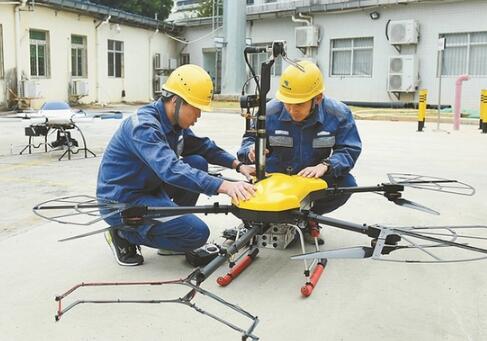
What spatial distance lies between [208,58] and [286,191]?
72.6 ft

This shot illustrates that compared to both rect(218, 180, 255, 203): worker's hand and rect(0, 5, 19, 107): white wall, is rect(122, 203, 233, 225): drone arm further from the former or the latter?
rect(0, 5, 19, 107): white wall

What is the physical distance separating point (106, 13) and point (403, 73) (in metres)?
10.1

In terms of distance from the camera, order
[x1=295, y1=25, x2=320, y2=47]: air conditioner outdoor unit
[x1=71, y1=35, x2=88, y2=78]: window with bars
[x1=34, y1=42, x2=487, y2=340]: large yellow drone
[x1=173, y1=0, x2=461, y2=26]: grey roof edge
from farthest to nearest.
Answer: [x1=295, y1=25, x2=320, y2=47]: air conditioner outdoor unit, [x1=71, y1=35, x2=88, y2=78]: window with bars, [x1=173, y1=0, x2=461, y2=26]: grey roof edge, [x1=34, y1=42, x2=487, y2=340]: large yellow drone

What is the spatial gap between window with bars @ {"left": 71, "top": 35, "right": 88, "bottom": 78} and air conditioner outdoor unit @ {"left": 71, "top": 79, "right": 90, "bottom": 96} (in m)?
0.63

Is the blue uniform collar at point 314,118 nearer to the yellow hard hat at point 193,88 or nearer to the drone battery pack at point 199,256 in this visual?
the yellow hard hat at point 193,88

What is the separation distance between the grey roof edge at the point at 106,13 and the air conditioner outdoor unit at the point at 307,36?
19.3ft

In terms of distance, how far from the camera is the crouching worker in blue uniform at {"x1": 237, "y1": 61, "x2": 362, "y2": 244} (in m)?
3.75

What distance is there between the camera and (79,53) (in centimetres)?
1966

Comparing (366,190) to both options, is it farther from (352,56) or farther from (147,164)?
(352,56)

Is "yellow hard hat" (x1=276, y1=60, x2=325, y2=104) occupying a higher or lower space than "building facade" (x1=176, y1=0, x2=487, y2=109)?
lower

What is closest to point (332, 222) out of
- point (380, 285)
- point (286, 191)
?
point (286, 191)

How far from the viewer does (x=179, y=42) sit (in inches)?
979

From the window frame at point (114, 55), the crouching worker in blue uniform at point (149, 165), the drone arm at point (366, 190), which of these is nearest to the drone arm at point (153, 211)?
the crouching worker in blue uniform at point (149, 165)

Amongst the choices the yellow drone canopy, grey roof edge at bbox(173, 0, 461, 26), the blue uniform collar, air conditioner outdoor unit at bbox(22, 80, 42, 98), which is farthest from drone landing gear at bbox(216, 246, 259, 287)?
grey roof edge at bbox(173, 0, 461, 26)
